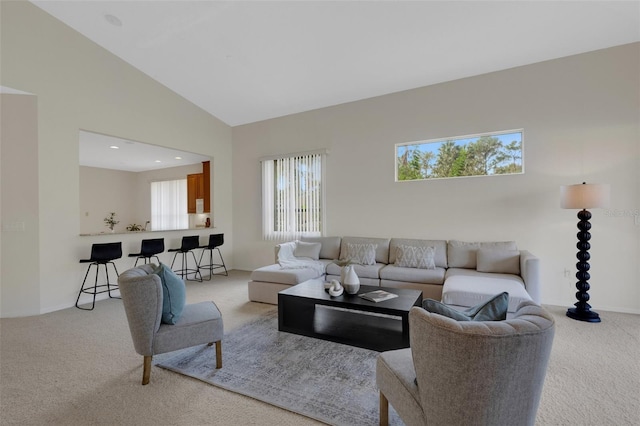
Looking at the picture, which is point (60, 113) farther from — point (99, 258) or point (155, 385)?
point (155, 385)

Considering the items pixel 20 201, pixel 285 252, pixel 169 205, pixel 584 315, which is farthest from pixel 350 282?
pixel 169 205

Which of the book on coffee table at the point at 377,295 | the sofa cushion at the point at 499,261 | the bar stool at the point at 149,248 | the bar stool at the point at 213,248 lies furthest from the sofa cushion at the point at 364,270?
the bar stool at the point at 149,248

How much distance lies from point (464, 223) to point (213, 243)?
4488 mm

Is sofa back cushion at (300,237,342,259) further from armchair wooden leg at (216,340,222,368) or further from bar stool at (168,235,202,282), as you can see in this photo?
armchair wooden leg at (216,340,222,368)

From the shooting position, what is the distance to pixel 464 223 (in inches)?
169

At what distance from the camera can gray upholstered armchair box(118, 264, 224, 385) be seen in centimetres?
202

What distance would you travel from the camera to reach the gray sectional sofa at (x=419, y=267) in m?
3.13

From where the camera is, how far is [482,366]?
1.04m

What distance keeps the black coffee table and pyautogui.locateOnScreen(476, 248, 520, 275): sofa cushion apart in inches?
50.0

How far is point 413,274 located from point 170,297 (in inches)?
113

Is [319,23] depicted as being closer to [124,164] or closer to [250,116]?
[250,116]

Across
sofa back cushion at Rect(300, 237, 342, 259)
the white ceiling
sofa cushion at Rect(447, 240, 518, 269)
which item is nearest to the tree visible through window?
the white ceiling

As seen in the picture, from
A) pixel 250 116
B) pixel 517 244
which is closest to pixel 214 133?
pixel 250 116

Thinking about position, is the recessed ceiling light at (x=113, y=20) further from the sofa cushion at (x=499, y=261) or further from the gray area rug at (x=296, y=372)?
the sofa cushion at (x=499, y=261)
